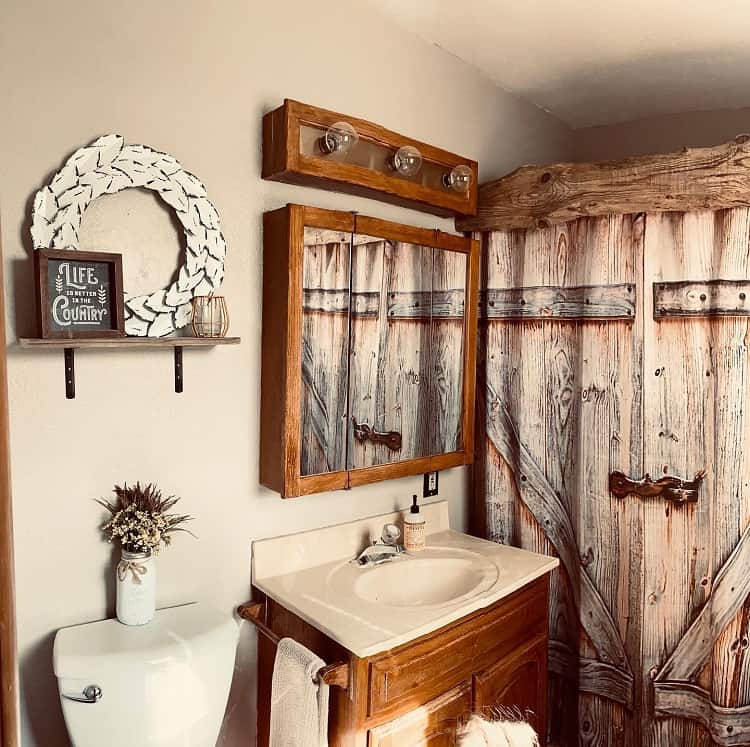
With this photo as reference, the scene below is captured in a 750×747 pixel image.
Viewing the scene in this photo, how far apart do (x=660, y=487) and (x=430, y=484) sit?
798mm

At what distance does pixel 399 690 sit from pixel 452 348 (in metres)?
1.20

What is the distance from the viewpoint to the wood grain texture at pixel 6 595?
735 mm

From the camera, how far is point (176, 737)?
1.51 metres

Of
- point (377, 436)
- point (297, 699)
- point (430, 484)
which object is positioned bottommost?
point (297, 699)

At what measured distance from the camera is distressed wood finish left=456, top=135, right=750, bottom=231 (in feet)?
6.66

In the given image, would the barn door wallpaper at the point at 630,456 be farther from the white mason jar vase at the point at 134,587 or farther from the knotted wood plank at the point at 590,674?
the white mason jar vase at the point at 134,587

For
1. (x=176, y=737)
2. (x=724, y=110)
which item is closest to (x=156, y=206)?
(x=176, y=737)

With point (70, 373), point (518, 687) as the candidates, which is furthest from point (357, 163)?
point (518, 687)

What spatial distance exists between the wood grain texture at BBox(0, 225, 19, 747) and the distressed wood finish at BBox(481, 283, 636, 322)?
6.49ft

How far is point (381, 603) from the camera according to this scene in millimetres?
1869

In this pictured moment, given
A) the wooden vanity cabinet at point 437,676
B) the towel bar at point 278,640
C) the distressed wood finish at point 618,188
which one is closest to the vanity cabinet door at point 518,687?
the wooden vanity cabinet at point 437,676

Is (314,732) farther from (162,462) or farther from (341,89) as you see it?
(341,89)

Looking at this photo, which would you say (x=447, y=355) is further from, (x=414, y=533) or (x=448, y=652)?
(x=448, y=652)

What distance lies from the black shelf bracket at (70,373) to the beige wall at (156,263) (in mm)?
28
